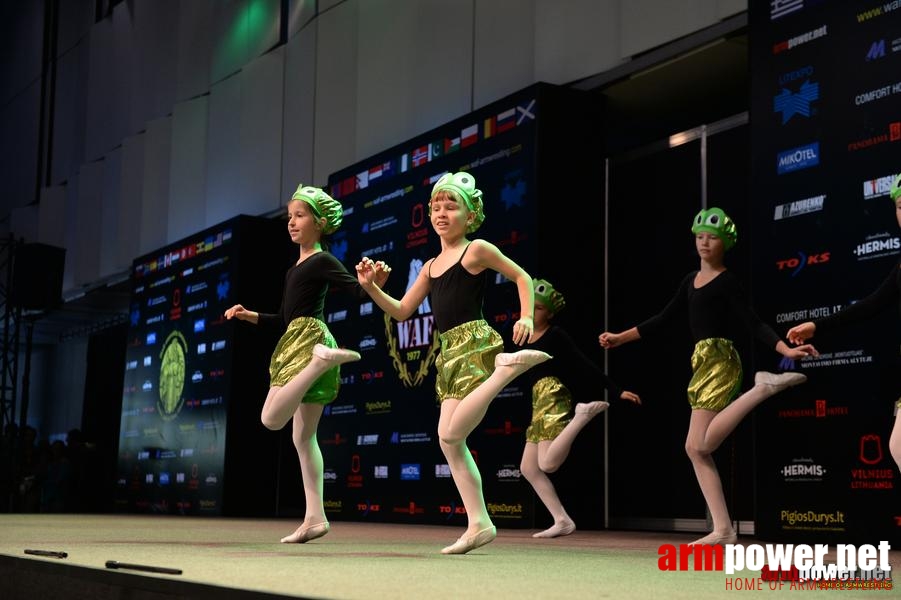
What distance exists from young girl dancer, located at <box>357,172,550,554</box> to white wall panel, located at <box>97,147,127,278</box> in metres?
12.3

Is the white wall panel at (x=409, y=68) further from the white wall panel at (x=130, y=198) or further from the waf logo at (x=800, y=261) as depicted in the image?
the white wall panel at (x=130, y=198)

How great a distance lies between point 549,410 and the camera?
7.44 m

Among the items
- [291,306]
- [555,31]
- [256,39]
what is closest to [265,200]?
[256,39]

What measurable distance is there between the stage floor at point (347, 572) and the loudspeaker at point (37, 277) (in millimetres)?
11101

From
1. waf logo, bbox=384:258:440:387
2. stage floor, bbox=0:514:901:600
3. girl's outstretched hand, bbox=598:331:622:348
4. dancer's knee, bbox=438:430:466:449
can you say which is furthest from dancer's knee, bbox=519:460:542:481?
dancer's knee, bbox=438:430:466:449

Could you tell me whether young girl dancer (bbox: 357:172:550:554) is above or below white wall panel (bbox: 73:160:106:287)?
below

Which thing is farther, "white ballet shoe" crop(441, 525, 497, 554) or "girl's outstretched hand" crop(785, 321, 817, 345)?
"girl's outstretched hand" crop(785, 321, 817, 345)

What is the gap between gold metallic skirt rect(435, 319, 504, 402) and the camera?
468cm

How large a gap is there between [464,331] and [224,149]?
33.0 ft

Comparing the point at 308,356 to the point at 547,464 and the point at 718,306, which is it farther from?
the point at 547,464

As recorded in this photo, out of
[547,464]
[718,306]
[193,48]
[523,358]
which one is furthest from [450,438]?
[193,48]

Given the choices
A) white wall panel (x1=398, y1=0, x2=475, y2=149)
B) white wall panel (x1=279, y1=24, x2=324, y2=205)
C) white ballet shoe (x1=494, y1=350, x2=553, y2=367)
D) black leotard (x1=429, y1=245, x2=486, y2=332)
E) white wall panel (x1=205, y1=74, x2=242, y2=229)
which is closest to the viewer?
white ballet shoe (x1=494, y1=350, x2=553, y2=367)

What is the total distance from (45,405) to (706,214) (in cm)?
1903

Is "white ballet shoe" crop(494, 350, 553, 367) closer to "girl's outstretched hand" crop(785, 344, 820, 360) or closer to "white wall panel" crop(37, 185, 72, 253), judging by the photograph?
"girl's outstretched hand" crop(785, 344, 820, 360)
